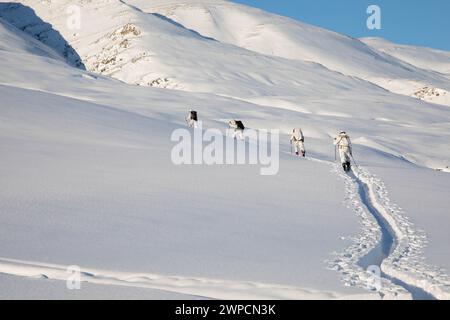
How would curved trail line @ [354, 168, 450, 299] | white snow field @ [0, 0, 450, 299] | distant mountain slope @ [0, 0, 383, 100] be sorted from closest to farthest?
white snow field @ [0, 0, 450, 299] < curved trail line @ [354, 168, 450, 299] < distant mountain slope @ [0, 0, 383, 100]

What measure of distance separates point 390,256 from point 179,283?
12.1 ft

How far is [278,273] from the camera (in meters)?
6.68

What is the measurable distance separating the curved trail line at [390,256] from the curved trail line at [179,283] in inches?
34.5

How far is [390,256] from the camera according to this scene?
8250mm

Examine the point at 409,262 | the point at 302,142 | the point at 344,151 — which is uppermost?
the point at 302,142

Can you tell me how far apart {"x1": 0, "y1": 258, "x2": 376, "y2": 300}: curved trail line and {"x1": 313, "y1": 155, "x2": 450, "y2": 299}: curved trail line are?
2.87ft

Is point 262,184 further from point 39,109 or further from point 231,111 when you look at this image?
point 231,111

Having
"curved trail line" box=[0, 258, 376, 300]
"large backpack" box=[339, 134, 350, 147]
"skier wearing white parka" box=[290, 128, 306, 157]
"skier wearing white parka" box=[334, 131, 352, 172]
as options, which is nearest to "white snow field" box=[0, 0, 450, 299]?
"curved trail line" box=[0, 258, 376, 300]

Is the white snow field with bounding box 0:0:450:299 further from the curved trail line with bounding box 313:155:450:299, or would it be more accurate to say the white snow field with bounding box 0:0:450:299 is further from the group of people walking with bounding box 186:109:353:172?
the group of people walking with bounding box 186:109:353:172

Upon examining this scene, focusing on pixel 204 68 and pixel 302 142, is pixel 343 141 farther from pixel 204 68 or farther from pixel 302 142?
pixel 204 68

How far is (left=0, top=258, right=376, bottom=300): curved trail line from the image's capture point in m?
5.79

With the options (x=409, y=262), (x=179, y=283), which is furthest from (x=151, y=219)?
(x=409, y=262)
